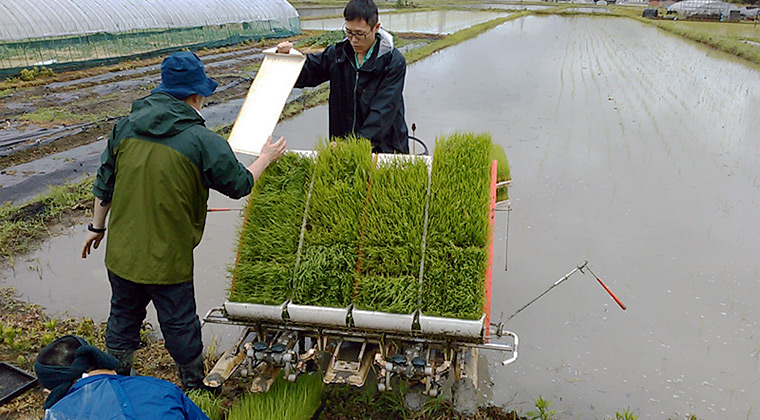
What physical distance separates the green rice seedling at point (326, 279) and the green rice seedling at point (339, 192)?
0.10 meters

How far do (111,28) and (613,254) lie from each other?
1493cm

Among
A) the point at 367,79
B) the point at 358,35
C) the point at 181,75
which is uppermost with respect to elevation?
the point at 358,35

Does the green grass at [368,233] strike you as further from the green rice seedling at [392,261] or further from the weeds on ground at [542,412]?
the weeds on ground at [542,412]

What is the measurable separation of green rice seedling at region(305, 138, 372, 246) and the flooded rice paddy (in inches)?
51.0

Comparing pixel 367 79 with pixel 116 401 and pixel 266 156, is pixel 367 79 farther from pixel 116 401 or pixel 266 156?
pixel 116 401

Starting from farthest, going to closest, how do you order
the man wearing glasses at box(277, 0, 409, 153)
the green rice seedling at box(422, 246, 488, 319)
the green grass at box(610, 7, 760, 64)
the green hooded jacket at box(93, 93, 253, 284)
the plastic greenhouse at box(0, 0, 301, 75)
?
the green grass at box(610, 7, 760, 64) < the plastic greenhouse at box(0, 0, 301, 75) < the man wearing glasses at box(277, 0, 409, 153) < the green rice seedling at box(422, 246, 488, 319) < the green hooded jacket at box(93, 93, 253, 284)

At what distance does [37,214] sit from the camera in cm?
529

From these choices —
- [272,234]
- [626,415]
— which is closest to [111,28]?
[272,234]

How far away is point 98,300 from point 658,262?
4245 millimetres

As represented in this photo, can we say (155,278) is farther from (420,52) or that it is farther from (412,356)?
(420,52)

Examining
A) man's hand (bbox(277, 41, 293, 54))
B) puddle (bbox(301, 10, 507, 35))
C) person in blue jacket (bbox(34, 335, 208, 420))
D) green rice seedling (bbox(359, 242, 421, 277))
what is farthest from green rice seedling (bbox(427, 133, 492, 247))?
puddle (bbox(301, 10, 507, 35))

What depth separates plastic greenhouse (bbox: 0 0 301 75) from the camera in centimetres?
1292

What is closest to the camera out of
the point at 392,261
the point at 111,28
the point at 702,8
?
the point at 392,261

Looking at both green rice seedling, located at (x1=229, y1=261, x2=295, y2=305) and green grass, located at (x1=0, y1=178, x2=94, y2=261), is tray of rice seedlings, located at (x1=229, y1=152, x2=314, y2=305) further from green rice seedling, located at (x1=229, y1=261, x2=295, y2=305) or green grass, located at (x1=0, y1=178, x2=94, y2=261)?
green grass, located at (x1=0, y1=178, x2=94, y2=261)
